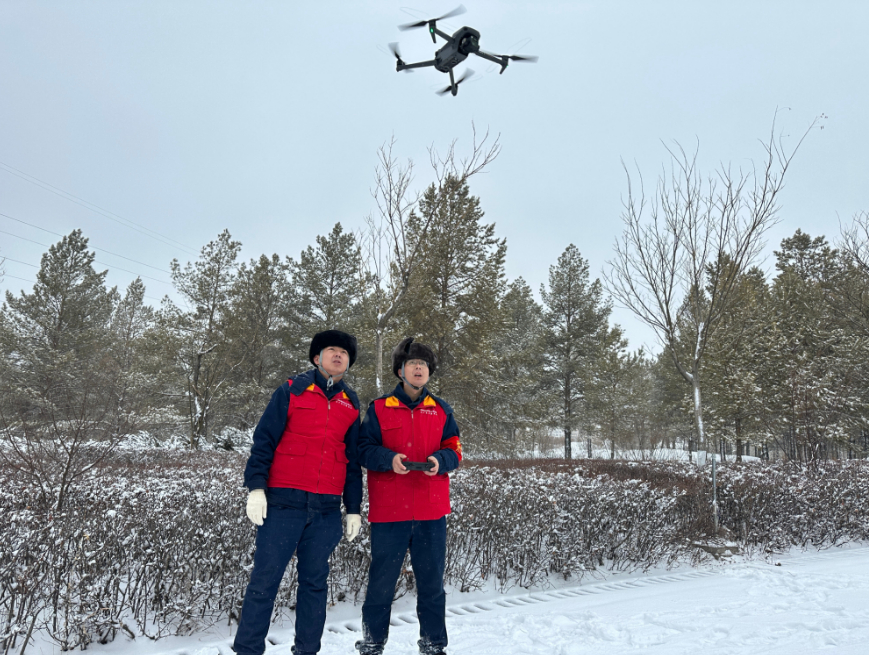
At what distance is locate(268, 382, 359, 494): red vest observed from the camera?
2.37 meters

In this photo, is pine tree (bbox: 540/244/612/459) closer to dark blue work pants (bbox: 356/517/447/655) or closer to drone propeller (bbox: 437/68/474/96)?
drone propeller (bbox: 437/68/474/96)

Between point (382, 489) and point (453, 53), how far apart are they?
15.4 feet

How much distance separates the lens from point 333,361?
2623mm

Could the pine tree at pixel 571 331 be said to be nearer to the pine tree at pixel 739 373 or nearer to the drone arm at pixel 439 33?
the pine tree at pixel 739 373

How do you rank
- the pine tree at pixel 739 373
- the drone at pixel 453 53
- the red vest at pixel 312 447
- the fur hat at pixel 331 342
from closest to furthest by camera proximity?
the red vest at pixel 312 447, the fur hat at pixel 331 342, the drone at pixel 453 53, the pine tree at pixel 739 373

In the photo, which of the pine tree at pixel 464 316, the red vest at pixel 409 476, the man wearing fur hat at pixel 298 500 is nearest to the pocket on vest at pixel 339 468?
the man wearing fur hat at pixel 298 500

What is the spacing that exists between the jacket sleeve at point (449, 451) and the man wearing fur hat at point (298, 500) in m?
0.47

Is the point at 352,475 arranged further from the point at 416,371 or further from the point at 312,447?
the point at 416,371

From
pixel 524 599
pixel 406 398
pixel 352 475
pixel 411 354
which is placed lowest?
pixel 524 599

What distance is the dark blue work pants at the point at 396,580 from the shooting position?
2537 mm

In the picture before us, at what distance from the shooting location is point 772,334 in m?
19.5

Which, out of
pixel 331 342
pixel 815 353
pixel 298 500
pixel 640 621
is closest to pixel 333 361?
pixel 331 342

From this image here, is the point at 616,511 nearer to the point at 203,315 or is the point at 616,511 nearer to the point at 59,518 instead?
the point at 59,518

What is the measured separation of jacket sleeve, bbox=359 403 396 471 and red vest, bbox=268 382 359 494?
0.38 feet
